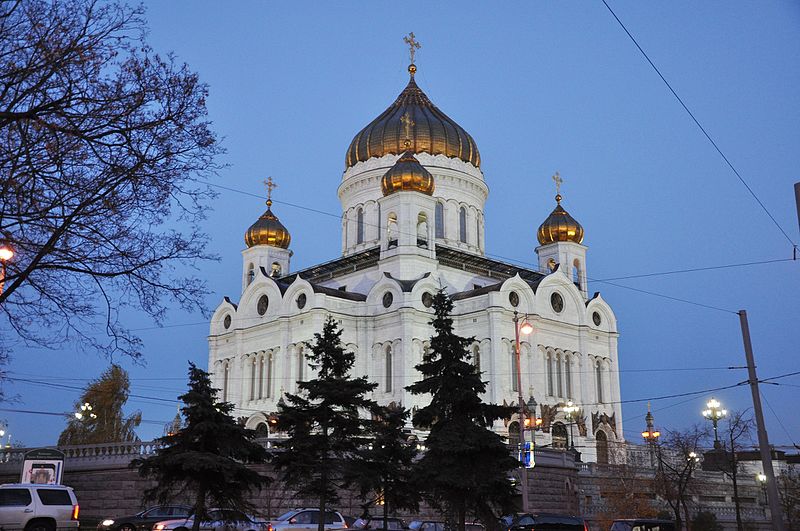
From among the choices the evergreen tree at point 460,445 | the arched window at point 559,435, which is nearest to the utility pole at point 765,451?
the evergreen tree at point 460,445

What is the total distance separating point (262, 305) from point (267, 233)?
7.93 meters

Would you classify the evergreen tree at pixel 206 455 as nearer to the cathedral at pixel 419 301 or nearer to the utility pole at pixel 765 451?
the utility pole at pixel 765 451

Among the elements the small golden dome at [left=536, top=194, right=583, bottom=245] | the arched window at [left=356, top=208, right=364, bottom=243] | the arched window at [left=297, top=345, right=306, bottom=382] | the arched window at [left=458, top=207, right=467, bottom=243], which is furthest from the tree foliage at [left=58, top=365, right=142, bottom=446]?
the small golden dome at [left=536, top=194, right=583, bottom=245]

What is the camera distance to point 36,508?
20.9 metres

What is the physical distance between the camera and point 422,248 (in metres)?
52.6

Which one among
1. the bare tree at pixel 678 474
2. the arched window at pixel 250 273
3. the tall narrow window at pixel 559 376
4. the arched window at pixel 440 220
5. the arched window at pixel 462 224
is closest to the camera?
the bare tree at pixel 678 474

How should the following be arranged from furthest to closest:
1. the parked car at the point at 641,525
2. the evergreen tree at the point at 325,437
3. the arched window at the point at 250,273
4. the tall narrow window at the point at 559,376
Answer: the arched window at the point at 250,273 → the tall narrow window at the point at 559,376 → the parked car at the point at 641,525 → the evergreen tree at the point at 325,437

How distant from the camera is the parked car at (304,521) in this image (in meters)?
23.8

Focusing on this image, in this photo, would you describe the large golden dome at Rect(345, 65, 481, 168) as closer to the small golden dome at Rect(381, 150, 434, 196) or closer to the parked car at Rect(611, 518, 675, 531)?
the small golden dome at Rect(381, 150, 434, 196)

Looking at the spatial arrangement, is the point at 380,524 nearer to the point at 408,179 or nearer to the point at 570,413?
the point at 570,413

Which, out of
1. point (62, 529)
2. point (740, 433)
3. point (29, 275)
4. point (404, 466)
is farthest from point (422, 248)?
point (29, 275)

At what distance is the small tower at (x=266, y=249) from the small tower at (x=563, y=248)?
712 inches

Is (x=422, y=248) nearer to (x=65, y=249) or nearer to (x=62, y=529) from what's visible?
(x=62, y=529)

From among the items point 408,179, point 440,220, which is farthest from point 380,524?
point 440,220
